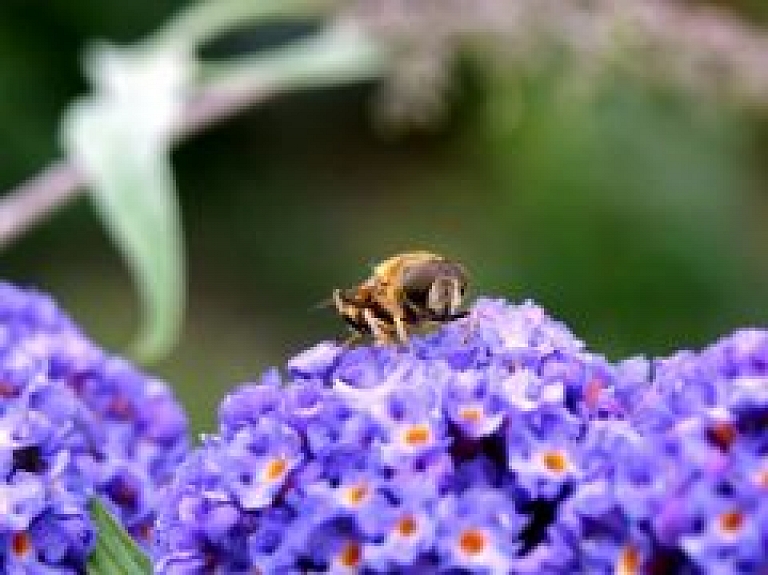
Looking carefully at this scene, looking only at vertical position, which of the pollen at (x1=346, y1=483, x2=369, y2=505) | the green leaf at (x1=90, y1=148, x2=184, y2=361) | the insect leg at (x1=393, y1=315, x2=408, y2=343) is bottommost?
the pollen at (x1=346, y1=483, x2=369, y2=505)

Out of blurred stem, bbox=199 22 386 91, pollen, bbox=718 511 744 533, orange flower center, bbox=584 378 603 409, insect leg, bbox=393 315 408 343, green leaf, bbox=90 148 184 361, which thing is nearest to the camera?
pollen, bbox=718 511 744 533

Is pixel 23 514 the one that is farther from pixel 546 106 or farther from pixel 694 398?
pixel 546 106

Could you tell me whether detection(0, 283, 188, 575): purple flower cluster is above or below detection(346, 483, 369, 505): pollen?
above

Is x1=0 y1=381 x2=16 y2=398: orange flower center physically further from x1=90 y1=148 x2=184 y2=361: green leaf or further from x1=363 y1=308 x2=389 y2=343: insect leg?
x1=90 y1=148 x2=184 y2=361: green leaf

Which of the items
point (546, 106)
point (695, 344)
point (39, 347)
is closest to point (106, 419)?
point (39, 347)

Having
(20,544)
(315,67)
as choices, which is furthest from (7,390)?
(315,67)

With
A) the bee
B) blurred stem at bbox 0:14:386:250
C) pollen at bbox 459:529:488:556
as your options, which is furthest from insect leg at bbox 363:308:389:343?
blurred stem at bbox 0:14:386:250
